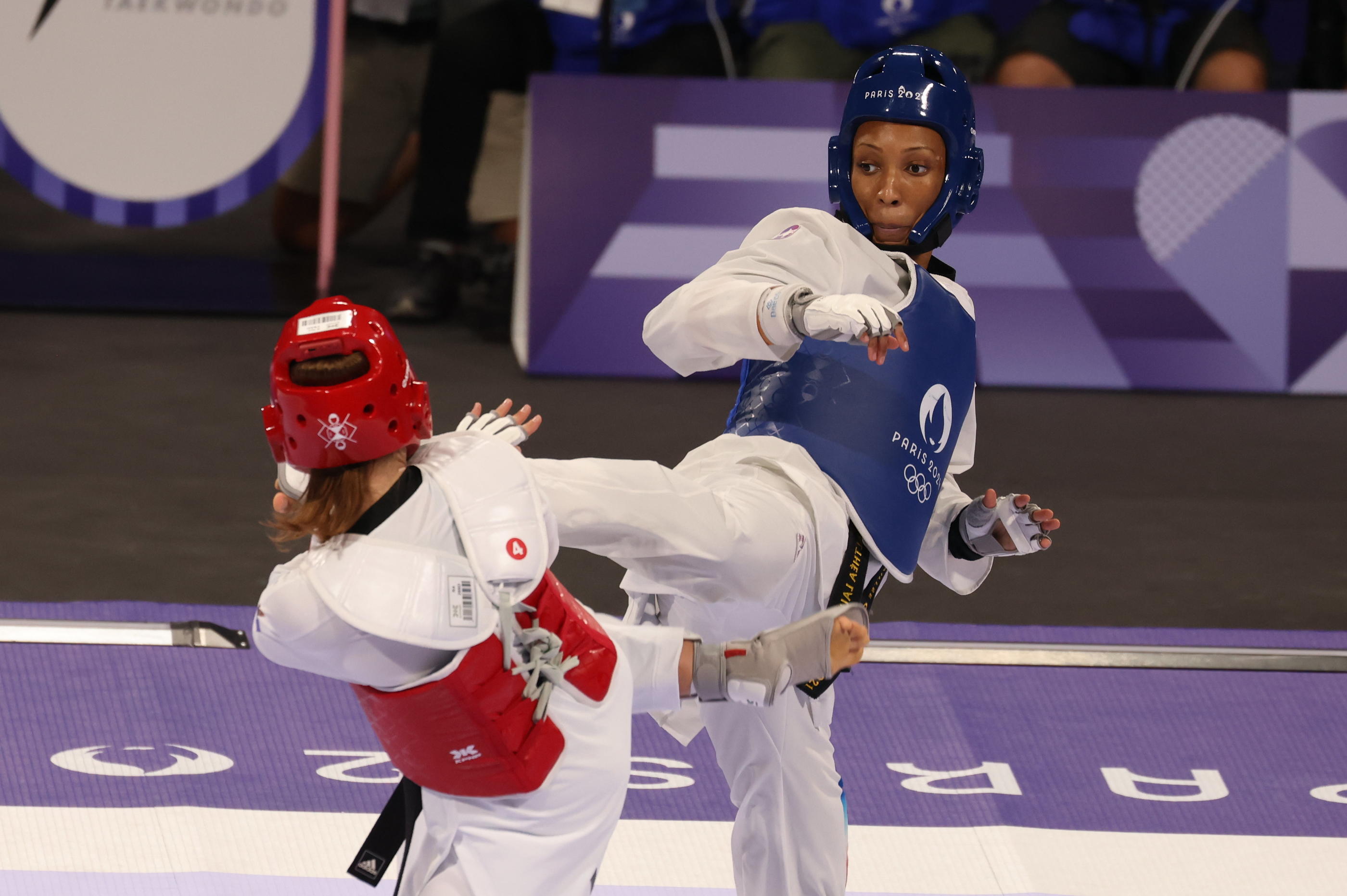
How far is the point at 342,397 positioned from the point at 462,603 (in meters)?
0.30

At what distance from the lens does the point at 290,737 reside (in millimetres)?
3803

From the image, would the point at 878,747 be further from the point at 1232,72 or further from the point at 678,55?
the point at 1232,72

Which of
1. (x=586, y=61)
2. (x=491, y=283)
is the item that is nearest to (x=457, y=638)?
(x=586, y=61)

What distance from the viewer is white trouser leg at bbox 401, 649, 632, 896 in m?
2.20

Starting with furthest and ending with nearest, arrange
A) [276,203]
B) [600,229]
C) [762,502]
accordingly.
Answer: [276,203]
[600,229]
[762,502]

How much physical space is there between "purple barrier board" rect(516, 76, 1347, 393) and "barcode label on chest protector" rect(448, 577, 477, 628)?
185 inches

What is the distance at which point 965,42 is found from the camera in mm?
6984

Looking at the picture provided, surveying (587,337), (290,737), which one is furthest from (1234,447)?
(290,737)

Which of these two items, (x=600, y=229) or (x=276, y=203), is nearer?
(x=600, y=229)

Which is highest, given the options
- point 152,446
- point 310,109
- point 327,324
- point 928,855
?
point 327,324

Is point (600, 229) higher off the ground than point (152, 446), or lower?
higher

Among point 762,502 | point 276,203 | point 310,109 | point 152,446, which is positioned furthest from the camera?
point 276,203

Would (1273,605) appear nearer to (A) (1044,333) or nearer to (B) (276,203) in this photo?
(A) (1044,333)

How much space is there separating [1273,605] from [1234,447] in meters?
1.47
